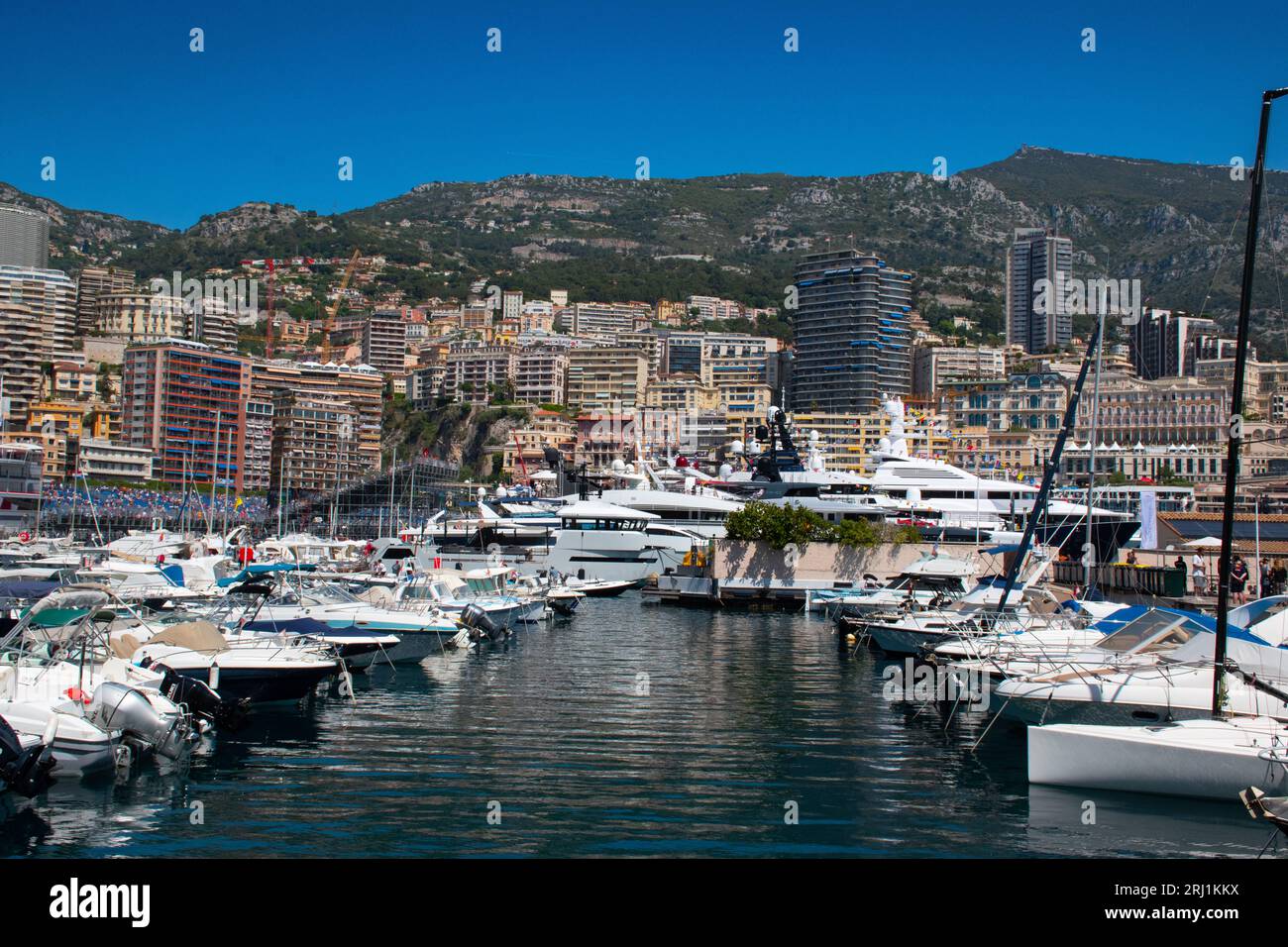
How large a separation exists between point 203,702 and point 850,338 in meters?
141

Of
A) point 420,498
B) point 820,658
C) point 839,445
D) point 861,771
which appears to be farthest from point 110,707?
point 839,445

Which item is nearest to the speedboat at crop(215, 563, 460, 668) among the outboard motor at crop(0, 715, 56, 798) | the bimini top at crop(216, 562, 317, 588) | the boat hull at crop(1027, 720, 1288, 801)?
the bimini top at crop(216, 562, 317, 588)

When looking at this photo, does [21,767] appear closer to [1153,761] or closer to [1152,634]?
[1153,761]

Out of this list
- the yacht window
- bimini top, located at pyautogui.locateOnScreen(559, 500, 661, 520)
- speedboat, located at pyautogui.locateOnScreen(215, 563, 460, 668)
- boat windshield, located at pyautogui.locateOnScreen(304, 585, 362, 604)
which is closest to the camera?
the yacht window

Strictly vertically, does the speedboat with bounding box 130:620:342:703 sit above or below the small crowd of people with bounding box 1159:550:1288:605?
below

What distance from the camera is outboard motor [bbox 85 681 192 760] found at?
1391 centimetres

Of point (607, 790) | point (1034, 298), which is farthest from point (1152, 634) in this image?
point (1034, 298)

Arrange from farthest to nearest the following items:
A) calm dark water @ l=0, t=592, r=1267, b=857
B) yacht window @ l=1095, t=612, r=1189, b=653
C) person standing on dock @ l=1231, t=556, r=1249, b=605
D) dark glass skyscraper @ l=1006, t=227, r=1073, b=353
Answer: dark glass skyscraper @ l=1006, t=227, r=1073, b=353, person standing on dock @ l=1231, t=556, r=1249, b=605, yacht window @ l=1095, t=612, r=1189, b=653, calm dark water @ l=0, t=592, r=1267, b=857

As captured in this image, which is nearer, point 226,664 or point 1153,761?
point 1153,761

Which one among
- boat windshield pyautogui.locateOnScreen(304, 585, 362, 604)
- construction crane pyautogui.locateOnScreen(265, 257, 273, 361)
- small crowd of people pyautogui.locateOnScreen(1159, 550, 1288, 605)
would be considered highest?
construction crane pyautogui.locateOnScreen(265, 257, 273, 361)

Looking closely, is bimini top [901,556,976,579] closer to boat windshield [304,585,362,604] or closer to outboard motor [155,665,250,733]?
boat windshield [304,585,362,604]

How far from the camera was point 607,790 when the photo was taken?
1331 centimetres

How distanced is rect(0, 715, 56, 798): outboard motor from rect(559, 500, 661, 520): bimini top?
39.6 m
